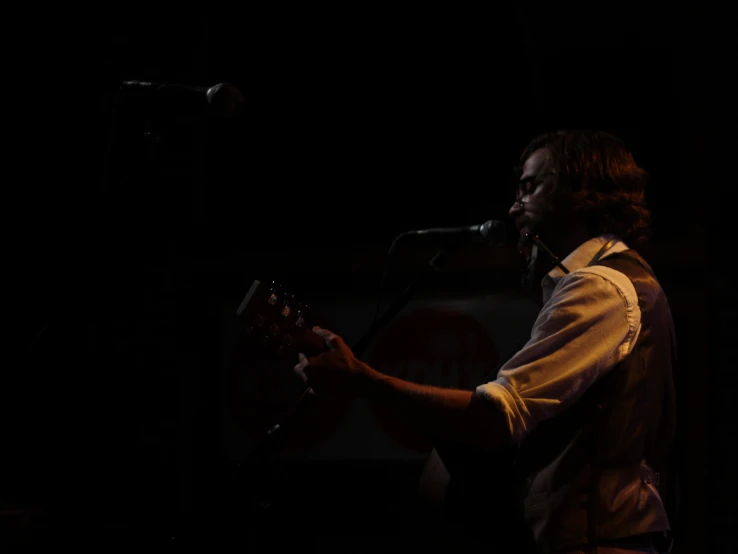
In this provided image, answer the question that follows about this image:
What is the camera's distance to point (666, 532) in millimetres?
1990

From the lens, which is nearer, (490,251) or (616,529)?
(616,529)

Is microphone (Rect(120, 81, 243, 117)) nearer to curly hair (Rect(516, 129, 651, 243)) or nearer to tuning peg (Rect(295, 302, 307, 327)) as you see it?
tuning peg (Rect(295, 302, 307, 327))

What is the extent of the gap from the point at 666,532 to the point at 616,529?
0.24 meters

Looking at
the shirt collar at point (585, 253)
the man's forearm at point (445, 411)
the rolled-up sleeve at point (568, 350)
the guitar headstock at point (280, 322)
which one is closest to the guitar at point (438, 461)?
the guitar headstock at point (280, 322)

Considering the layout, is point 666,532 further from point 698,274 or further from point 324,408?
point 324,408

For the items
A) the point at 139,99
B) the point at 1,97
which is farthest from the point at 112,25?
the point at 139,99

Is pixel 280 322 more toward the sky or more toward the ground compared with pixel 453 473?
more toward the sky

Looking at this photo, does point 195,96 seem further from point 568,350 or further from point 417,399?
point 568,350

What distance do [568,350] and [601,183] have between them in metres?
0.62

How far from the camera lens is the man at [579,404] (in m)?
1.75

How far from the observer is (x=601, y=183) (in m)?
2.20

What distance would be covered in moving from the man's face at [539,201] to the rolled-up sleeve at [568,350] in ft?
1.14

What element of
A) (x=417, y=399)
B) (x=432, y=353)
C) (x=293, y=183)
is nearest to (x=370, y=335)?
(x=417, y=399)

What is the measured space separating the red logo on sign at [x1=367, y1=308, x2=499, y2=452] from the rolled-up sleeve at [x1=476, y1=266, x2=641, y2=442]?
1894mm
